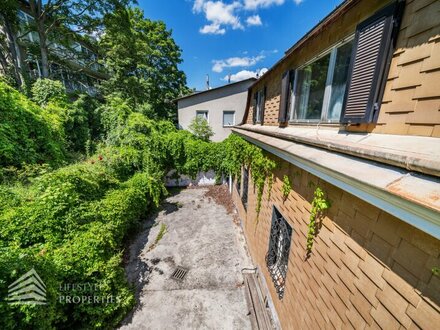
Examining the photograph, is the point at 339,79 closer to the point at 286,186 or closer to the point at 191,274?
the point at 286,186

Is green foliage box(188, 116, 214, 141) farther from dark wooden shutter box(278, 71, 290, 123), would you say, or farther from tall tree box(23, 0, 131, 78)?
tall tree box(23, 0, 131, 78)

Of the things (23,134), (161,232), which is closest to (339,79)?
(161,232)

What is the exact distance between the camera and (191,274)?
17.6 feet

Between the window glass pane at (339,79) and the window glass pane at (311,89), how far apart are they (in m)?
0.25

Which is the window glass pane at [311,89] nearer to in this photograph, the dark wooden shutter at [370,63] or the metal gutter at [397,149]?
the dark wooden shutter at [370,63]

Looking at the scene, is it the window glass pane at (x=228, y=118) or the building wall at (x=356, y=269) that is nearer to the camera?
the building wall at (x=356, y=269)

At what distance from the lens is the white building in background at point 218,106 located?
12930 mm

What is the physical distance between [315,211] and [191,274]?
4.73 metres

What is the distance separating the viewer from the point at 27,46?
1263 cm

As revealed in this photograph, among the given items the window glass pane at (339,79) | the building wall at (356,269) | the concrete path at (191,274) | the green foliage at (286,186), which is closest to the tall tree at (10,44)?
the concrete path at (191,274)

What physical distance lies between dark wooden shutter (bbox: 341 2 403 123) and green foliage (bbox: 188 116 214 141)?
10905 millimetres

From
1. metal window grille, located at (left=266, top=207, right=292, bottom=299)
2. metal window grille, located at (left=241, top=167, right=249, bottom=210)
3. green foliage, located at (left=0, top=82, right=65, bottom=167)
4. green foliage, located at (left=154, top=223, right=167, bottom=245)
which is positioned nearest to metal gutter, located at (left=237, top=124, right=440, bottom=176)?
metal window grille, located at (left=266, top=207, right=292, bottom=299)

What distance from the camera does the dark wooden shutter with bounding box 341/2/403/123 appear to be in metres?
1.63

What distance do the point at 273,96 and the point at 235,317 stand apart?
6.09 meters
